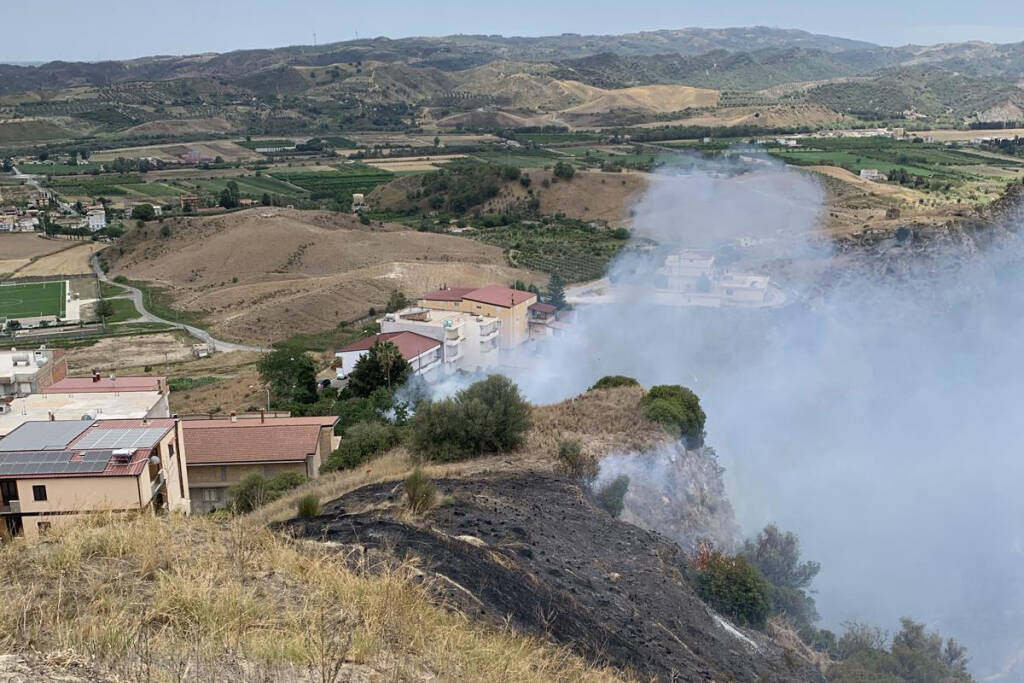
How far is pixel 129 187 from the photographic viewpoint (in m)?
93.2

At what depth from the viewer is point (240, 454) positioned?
69.0 feet

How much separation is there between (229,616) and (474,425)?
10485 millimetres

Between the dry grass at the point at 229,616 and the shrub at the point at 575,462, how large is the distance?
7987mm

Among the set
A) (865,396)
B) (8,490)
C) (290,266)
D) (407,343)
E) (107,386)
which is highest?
(8,490)

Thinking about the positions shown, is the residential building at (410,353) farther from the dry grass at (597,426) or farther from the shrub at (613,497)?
the shrub at (613,497)

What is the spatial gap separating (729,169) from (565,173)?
56.7ft

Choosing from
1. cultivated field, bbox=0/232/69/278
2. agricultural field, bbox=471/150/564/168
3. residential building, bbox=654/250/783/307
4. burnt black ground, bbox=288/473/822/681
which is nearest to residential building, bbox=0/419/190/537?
burnt black ground, bbox=288/473/822/681

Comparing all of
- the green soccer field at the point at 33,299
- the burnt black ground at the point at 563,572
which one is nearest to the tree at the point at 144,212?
the green soccer field at the point at 33,299

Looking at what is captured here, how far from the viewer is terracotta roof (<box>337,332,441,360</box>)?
31.6 meters

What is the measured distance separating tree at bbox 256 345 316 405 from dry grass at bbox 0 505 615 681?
23130 millimetres

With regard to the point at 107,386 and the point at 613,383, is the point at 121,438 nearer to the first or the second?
the point at 107,386

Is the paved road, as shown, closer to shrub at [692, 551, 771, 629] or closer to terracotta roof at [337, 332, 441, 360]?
terracotta roof at [337, 332, 441, 360]

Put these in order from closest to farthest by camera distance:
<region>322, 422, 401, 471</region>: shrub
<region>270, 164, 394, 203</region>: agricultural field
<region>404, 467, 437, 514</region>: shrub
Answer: <region>404, 467, 437, 514</region>: shrub, <region>322, 422, 401, 471</region>: shrub, <region>270, 164, 394, 203</region>: agricultural field

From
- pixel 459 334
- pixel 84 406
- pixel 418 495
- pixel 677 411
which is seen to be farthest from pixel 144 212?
pixel 418 495
